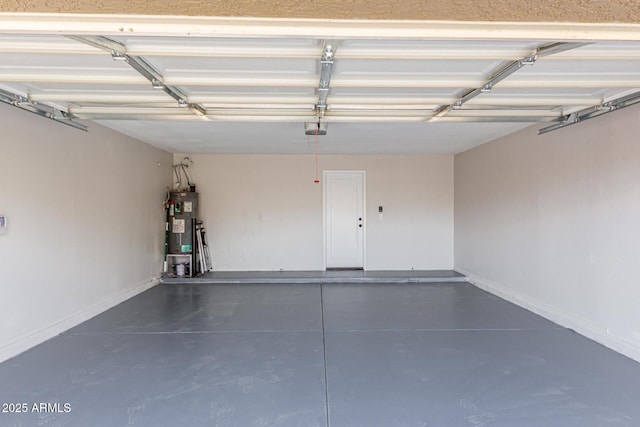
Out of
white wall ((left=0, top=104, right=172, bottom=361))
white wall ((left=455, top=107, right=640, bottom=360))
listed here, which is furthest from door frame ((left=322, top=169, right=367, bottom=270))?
white wall ((left=0, top=104, right=172, bottom=361))

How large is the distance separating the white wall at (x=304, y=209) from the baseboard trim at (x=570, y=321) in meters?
1.76

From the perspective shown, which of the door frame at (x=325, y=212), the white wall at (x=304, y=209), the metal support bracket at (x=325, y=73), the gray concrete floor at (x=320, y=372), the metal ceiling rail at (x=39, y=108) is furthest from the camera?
the door frame at (x=325, y=212)

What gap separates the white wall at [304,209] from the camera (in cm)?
703

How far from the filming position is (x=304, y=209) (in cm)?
711

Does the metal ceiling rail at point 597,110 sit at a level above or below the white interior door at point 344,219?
above

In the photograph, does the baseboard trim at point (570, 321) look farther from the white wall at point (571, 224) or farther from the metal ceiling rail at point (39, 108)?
the metal ceiling rail at point (39, 108)

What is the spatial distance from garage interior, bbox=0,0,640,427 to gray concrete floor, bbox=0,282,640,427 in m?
0.02

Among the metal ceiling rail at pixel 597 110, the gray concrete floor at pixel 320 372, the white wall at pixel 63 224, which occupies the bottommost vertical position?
the gray concrete floor at pixel 320 372

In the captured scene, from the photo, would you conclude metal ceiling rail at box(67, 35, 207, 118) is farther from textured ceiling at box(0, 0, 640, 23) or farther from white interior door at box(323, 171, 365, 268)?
white interior door at box(323, 171, 365, 268)

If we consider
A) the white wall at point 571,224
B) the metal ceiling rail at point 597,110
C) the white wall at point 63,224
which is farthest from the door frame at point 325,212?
the metal ceiling rail at point 597,110

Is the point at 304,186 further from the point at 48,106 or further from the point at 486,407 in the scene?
the point at 486,407

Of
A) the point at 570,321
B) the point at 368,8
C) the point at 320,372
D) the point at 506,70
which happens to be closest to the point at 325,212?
the point at 570,321

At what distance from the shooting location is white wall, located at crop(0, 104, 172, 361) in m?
3.23

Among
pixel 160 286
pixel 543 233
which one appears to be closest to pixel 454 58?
pixel 543 233
